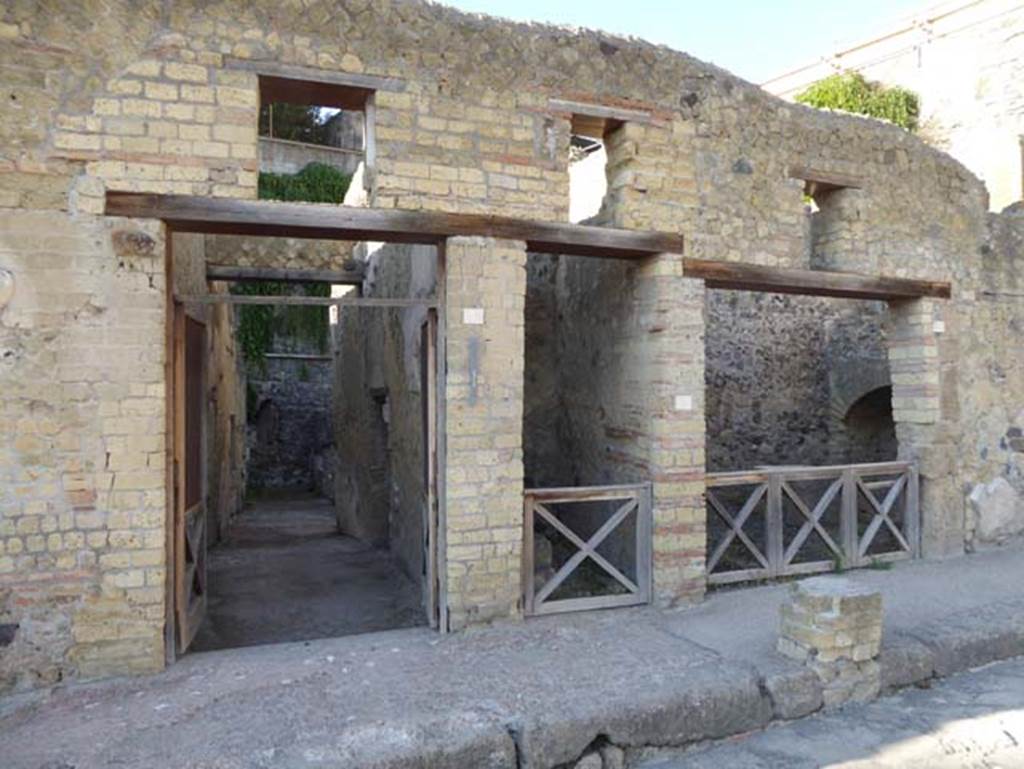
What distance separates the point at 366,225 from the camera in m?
5.19

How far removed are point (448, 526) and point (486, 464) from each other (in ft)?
1.75

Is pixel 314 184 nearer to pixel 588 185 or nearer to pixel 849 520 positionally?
pixel 588 185

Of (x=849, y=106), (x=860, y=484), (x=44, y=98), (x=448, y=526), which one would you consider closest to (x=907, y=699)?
(x=860, y=484)

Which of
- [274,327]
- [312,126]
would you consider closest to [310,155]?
[312,126]

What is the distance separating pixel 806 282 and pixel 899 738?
13.2ft

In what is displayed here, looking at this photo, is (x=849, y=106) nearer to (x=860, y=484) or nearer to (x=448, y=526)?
(x=860, y=484)

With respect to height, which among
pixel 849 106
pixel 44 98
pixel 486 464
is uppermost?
pixel 849 106

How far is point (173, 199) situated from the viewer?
189 inches

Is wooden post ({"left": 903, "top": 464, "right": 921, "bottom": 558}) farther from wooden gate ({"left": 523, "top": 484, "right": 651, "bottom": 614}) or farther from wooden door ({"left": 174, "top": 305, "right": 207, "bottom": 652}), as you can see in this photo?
wooden door ({"left": 174, "top": 305, "right": 207, "bottom": 652})

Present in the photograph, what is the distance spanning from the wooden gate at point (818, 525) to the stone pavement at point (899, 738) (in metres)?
1.98

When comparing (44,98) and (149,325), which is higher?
(44,98)

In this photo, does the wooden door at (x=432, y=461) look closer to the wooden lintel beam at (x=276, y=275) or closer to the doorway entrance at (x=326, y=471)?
the doorway entrance at (x=326, y=471)

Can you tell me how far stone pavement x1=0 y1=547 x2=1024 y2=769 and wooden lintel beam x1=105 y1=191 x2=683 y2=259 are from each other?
116 inches

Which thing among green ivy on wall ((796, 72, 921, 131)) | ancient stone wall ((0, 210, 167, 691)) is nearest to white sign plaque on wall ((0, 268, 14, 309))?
ancient stone wall ((0, 210, 167, 691))
